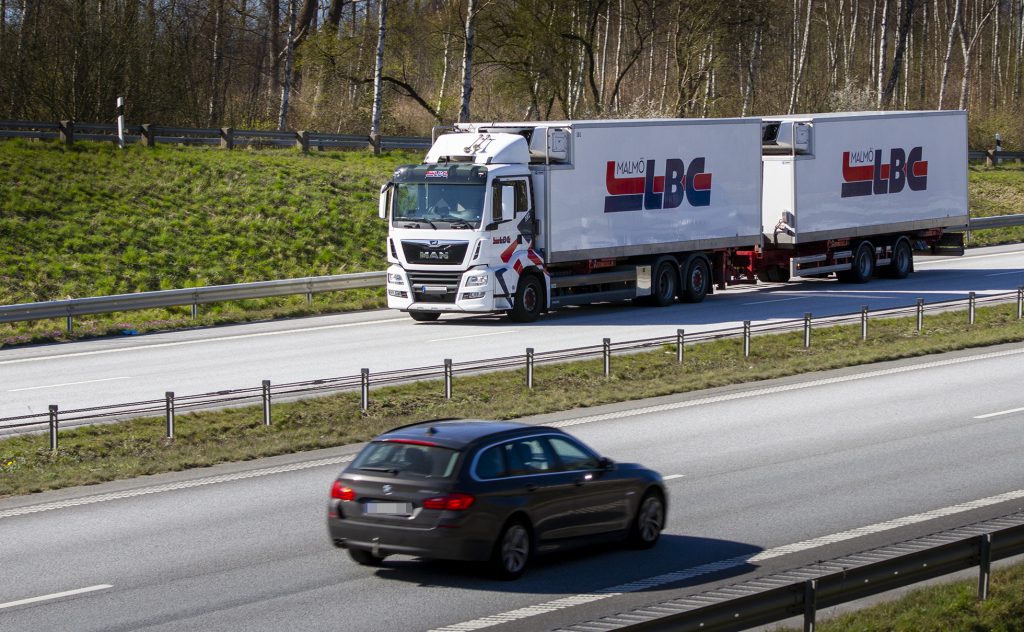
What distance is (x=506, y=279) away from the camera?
28.1 meters

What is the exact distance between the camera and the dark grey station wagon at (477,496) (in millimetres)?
10445

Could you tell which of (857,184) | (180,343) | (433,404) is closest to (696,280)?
(857,184)

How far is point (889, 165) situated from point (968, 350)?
12.4 metres

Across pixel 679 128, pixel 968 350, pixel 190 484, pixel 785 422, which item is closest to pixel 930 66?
pixel 679 128

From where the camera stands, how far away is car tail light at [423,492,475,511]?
1039 centimetres

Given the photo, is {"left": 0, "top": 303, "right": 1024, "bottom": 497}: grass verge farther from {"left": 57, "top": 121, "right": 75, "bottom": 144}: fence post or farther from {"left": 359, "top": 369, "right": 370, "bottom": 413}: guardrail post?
{"left": 57, "top": 121, "right": 75, "bottom": 144}: fence post

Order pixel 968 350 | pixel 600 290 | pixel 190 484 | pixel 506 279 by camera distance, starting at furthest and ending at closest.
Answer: pixel 600 290 → pixel 506 279 → pixel 968 350 → pixel 190 484

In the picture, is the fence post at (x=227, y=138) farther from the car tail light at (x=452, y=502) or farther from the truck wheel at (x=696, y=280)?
the car tail light at (x=452, y=502)

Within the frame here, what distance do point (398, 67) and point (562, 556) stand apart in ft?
145

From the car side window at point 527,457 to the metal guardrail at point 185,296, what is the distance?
1798cm

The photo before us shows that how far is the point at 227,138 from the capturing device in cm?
4200

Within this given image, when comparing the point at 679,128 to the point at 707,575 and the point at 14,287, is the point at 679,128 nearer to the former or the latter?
the point at 14,287

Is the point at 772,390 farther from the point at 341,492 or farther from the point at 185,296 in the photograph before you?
the point at 185,296

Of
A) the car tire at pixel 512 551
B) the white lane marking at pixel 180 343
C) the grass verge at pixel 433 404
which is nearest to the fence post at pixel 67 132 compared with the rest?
the white lane marking at pixel 180 343
